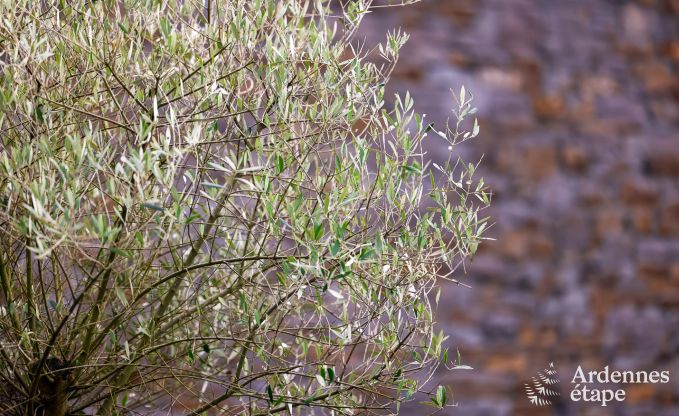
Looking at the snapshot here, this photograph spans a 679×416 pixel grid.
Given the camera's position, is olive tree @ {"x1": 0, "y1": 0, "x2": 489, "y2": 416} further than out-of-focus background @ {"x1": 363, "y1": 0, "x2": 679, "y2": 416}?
No

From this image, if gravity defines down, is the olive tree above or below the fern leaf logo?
above

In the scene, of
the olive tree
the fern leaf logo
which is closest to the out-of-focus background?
the fern leaf logo

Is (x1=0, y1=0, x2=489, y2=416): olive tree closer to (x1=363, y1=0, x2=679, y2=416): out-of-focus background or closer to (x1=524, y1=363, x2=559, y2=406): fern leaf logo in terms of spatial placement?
(x1=363, y1=0, x2=679, y2=416): out-of-focus background

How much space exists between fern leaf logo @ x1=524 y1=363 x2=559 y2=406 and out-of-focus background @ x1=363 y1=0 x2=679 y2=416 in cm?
4

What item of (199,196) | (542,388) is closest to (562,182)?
(542,388)

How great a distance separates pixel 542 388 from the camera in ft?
10.8

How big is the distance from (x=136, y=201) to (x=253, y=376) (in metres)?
0.55

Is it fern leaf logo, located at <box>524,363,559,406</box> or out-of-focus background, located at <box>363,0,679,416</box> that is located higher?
out-of-focus background, located at <box>363,0,679,416</box>

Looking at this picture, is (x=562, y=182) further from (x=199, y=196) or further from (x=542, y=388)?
(x=199, y=196)

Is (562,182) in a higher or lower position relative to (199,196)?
lower

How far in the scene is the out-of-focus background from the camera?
3.23 meters

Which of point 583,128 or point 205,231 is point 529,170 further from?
point 205,231

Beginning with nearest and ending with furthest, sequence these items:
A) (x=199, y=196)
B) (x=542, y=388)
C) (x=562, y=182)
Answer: (x=199, y=196) → (x=542, y=388) → (x=562, y=182)

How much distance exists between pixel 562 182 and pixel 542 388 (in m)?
0.92
